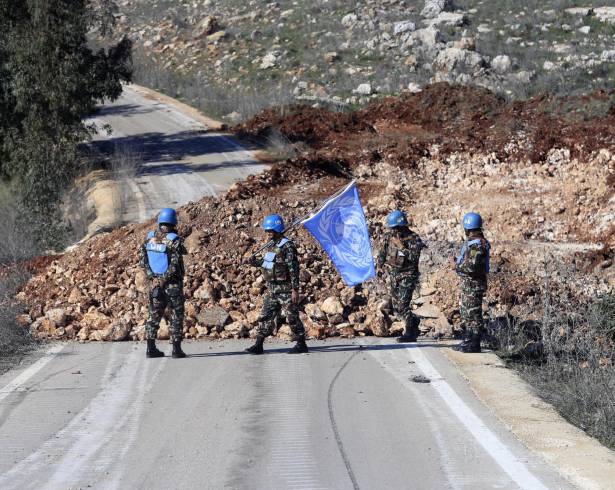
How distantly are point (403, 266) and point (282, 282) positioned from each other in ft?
5.36

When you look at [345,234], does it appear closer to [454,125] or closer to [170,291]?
[170,291]

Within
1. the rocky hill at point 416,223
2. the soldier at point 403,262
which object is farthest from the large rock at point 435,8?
the soldier at point 403,262

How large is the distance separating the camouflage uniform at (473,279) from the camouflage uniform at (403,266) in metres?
0.70

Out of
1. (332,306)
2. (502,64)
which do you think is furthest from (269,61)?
(332,306)

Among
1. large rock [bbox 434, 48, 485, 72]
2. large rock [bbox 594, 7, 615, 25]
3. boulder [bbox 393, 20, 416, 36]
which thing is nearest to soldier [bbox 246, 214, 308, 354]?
large rock [bbox 434, 48, 485, 72]

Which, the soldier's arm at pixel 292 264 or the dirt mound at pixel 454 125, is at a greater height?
the dirt mound at pixel 454 125

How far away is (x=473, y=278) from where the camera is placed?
432 inches

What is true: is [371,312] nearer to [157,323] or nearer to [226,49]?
[157,323]

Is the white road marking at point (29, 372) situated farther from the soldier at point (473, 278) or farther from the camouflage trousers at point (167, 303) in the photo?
the soldier at point (473, 278)

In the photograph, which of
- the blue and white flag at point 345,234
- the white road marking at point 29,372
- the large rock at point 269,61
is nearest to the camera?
the white road marking at point 29,372

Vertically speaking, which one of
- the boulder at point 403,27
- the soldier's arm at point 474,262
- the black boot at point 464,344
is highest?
the boulder at point 403,27

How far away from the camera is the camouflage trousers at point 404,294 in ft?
37.5

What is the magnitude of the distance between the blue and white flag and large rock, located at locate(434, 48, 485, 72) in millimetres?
24018

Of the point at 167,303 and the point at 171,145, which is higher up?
the point at 171,145
